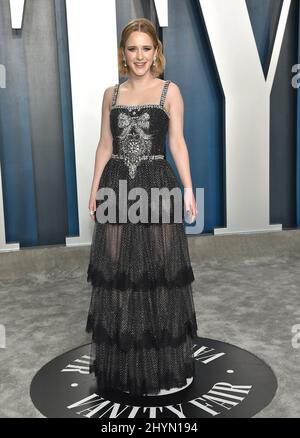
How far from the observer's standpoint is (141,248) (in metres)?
2.46

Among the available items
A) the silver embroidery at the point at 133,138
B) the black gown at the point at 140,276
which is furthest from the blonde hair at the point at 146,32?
the silver embroidery at the point at 133,138

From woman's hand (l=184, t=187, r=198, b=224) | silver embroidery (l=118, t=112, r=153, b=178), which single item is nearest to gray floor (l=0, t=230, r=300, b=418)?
woman's hand (l=184, t=187, r=198, b=224)

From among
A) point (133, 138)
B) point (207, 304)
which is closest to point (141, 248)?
point (133, 138)

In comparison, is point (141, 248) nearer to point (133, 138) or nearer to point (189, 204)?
point (189, 204)

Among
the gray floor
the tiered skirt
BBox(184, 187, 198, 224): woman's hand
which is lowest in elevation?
the gray floor

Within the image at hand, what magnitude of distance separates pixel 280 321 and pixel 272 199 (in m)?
1.92

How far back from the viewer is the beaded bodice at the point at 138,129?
2432mm

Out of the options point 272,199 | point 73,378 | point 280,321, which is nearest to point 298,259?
point 272,199

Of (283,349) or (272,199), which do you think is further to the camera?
(272,199)

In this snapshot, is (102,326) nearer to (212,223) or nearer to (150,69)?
(150,69)

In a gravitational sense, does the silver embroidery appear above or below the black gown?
above

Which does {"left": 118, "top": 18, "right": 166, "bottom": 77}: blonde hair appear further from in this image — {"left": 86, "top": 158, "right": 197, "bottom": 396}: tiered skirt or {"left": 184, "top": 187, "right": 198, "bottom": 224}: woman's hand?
{"left": 184, "top": 187, "right": 198, "bottom": 224}: woman's hand

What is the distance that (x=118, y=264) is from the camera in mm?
2486

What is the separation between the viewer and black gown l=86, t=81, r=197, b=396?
246 centimetres
